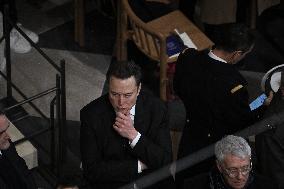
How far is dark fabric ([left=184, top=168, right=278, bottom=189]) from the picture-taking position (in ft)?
14.3

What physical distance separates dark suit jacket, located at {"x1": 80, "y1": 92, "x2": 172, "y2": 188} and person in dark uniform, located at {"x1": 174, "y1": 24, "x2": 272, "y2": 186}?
40 centimetres

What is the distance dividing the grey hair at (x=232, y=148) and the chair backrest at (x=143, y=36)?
6.13 feet

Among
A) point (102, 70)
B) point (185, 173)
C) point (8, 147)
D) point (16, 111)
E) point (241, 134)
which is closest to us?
point (8, 147)

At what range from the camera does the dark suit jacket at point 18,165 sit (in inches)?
183

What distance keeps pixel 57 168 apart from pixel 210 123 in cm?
132

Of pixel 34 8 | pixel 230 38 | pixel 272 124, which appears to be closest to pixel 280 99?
pixel 272 124

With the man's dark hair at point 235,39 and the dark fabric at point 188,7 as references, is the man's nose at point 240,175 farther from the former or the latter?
the dark fabric at point 188,7

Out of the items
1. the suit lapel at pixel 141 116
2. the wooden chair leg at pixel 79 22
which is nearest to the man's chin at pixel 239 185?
the suit lapel at pixel 141 116

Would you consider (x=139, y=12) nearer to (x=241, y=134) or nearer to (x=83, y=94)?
(x=83, y=94)

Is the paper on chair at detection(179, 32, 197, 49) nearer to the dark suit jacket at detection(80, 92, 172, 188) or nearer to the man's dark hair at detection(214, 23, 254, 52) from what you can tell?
the man's dark hair at detection(214, 23, 254, 52)

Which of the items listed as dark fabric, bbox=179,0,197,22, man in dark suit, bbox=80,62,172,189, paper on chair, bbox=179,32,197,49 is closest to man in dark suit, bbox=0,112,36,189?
man in dark suit, bbox=80,62,172,189

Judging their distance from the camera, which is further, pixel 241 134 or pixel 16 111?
pixel 16 111

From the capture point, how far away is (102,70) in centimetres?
696

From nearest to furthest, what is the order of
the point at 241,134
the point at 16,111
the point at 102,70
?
the point at 241,134, the point at 16,111, the point at 102,70
